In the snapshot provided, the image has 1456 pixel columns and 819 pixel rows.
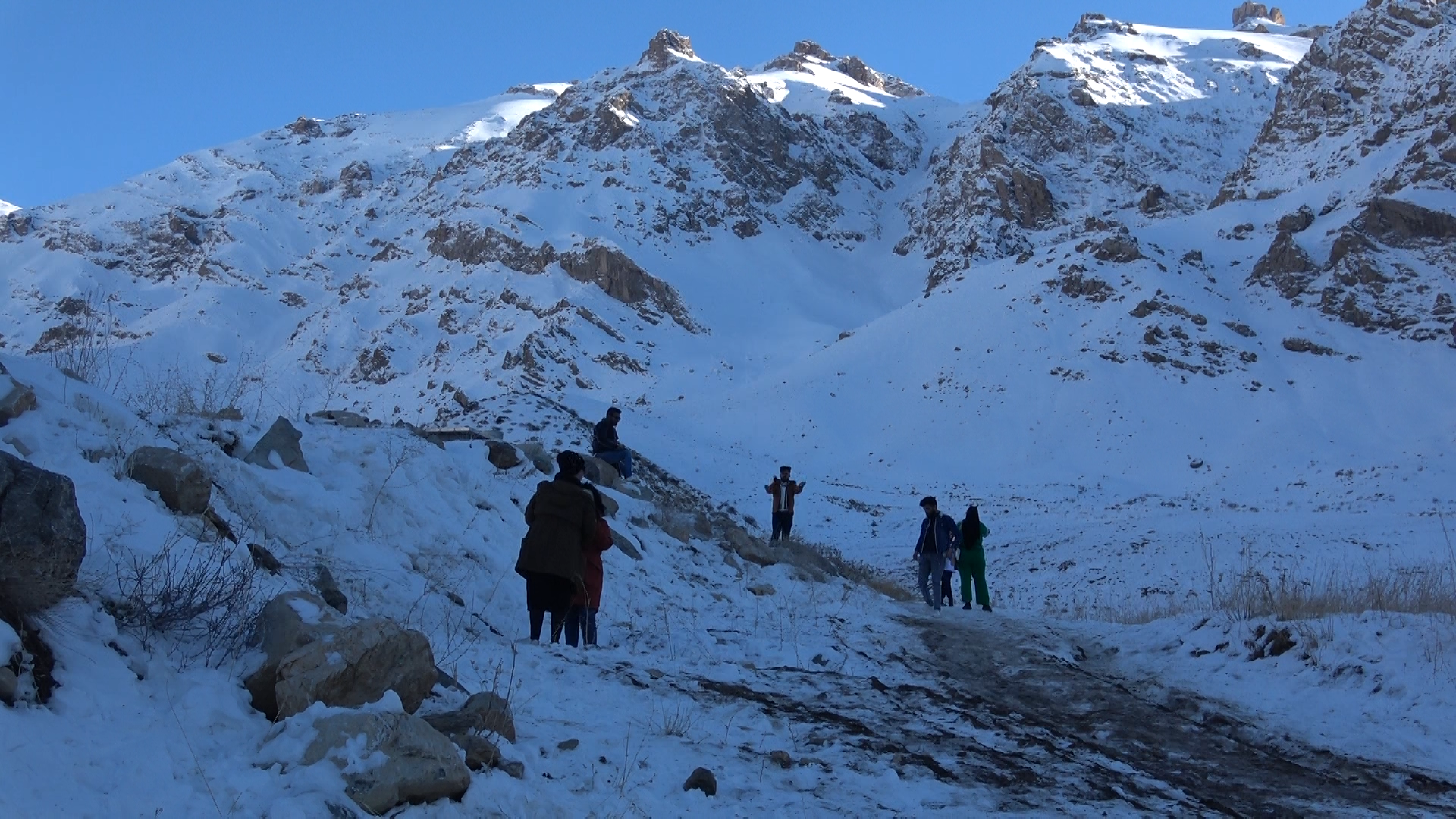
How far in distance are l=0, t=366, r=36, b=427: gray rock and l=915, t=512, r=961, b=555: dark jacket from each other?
8841 millimetres

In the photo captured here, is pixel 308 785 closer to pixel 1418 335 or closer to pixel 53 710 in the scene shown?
pixel 53 710

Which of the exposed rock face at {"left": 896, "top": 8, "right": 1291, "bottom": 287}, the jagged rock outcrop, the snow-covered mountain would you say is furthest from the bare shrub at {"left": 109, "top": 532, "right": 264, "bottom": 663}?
the exposed rock face at {"left": 896, "top": 8, "right": 1291, "bottom": 287}

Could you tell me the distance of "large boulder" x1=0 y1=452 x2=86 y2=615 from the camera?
3203 mm

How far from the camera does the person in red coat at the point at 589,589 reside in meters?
6.65

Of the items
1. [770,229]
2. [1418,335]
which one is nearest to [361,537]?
[1418,335]

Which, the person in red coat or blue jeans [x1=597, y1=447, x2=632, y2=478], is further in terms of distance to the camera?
blue jeans [x1=597, y1=447, x2=632, y2=478]

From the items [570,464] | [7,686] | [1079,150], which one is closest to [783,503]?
[570,464]

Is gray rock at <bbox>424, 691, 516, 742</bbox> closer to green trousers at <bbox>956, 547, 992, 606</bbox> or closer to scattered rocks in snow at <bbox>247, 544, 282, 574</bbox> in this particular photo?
scattered rocks in snow at <bbox>247, 544, 282, 574</bbox>

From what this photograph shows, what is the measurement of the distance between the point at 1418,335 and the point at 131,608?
43474mm

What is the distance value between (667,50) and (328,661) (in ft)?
352

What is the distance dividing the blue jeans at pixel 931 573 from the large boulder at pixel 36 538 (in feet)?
30.0

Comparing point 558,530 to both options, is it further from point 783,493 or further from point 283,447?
point 783,493

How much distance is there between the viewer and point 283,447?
725cm

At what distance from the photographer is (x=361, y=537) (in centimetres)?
681
